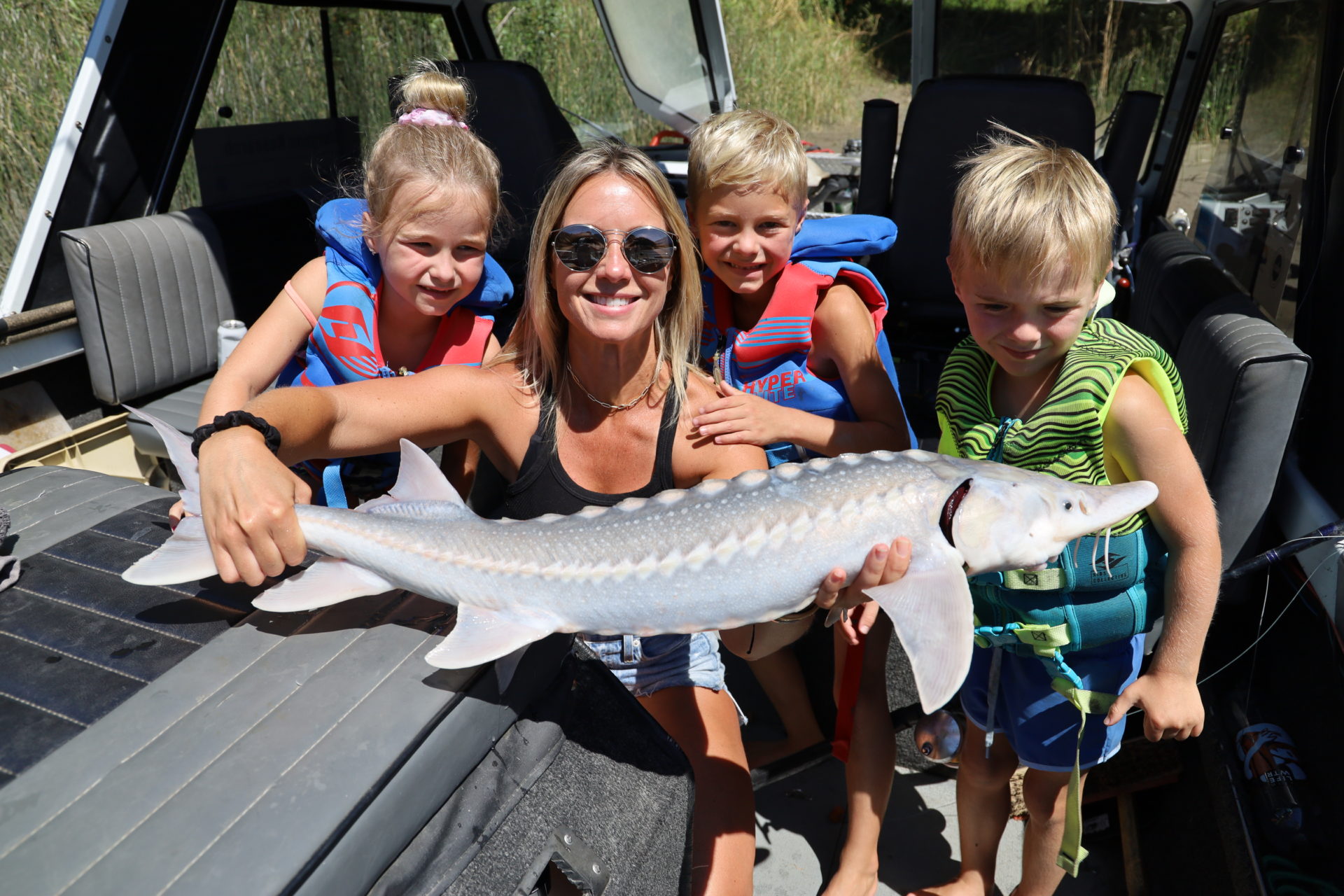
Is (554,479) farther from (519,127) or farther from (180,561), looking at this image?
(519,127)

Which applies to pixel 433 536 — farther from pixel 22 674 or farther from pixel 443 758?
pixel 22 674

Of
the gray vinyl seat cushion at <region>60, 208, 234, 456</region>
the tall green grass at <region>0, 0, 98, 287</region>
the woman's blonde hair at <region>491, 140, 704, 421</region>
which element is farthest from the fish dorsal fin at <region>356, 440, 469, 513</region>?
the tall green grass at <region>0, 0, 98, 287</region>

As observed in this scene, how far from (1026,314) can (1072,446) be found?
24 centimetres

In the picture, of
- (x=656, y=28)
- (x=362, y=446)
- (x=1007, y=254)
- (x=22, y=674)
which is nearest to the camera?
(x=22, y=674)

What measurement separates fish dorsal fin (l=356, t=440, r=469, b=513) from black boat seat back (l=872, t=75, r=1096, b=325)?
2.60 meters

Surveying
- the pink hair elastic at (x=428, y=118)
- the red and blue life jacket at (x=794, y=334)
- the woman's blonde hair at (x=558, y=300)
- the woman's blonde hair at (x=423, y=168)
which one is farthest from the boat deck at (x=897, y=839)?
the pink hair elastic at (x=428, y=118)

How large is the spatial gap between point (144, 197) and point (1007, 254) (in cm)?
318

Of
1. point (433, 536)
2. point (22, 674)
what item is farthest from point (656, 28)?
point (22, 674)

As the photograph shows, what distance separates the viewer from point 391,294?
208cm

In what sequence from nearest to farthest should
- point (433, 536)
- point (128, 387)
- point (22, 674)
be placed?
1. point (22, 674)
2. point (433, 536)
3. point (128, 387)

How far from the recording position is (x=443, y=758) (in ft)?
3.65

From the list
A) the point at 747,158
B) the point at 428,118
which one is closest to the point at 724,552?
the point at 747,158

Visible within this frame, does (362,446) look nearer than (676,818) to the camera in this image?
No

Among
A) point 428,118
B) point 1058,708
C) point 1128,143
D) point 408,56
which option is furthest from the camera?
point 408,56
